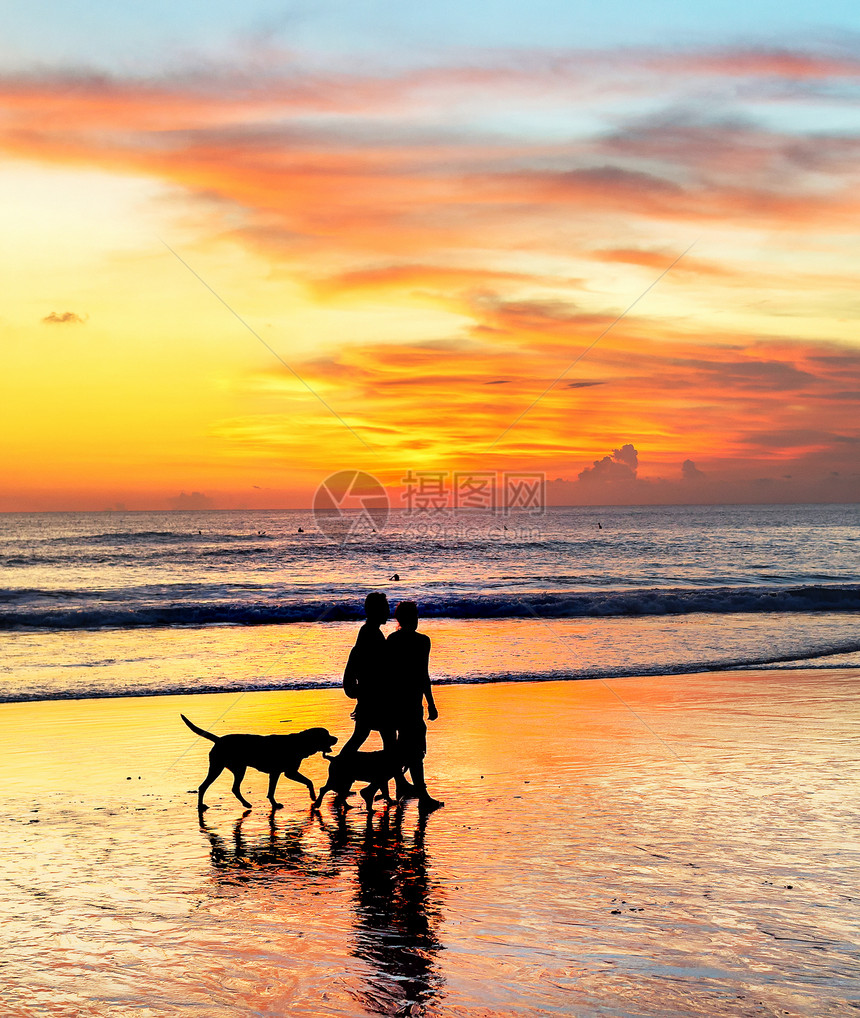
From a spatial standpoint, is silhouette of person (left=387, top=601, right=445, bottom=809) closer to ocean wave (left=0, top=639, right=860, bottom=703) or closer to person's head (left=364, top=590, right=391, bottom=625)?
person's head (left=364, top=590, right=391, bottom=625)

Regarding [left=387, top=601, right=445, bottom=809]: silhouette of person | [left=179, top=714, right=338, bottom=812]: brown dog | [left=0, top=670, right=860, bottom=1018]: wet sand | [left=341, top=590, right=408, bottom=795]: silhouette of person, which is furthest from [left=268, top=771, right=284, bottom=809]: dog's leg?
[left=387, top=601, right=445, bottom=809]: silhouette of person

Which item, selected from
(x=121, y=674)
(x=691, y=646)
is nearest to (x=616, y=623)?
(x=691, y=646)

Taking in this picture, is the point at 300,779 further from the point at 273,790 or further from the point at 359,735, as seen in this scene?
the point at 359,735

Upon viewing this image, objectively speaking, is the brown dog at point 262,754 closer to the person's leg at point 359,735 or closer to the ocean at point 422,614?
the person's leg at point 359,735

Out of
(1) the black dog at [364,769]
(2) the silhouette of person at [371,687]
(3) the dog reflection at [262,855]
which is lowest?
(3) the dog reflection at [262,855]

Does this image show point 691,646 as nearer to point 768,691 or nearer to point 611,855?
point 768,691

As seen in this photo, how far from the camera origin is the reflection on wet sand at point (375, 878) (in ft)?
13.5

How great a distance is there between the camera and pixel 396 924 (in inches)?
190

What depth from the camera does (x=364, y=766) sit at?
730 cm

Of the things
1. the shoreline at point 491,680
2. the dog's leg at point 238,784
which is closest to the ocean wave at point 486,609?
the shoreline at point 491,680

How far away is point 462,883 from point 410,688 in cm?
214

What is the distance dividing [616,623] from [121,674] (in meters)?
13.0

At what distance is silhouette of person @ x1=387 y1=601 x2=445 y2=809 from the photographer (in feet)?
24.0

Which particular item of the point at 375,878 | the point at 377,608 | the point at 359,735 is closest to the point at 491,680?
the point at 359,735
